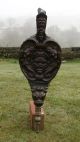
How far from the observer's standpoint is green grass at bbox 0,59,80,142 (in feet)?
21.5

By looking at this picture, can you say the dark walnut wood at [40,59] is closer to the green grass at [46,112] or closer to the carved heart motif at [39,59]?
the carved heart motif at [39,59]

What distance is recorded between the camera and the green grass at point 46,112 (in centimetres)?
655

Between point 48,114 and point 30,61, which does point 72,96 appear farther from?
point 30,61

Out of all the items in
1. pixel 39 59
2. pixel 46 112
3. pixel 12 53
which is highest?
pixel 39 59

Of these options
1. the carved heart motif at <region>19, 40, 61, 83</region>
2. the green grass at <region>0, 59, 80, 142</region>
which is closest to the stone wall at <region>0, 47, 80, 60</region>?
the green grass at <region>0, 59, 80, 142</region>

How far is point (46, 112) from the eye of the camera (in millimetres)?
7980

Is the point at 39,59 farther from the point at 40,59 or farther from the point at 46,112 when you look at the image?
the point at 46,112

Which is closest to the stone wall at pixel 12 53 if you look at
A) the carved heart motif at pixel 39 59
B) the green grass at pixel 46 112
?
the green grass at pixel 46 112

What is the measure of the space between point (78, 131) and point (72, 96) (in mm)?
2793

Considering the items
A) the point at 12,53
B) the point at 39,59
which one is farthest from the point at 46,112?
the point at 12,53

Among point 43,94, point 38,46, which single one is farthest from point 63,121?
point 38,46

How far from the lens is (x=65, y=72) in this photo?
45.6ft

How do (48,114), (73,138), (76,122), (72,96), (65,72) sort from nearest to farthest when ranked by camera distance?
(73,138) < (76,122) < (48,114) < (72,96) < (65,72)

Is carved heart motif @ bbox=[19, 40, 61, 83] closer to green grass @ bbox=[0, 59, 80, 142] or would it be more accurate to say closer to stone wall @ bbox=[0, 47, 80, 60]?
green grass @ bbox=[0, 59, 80, 142]
